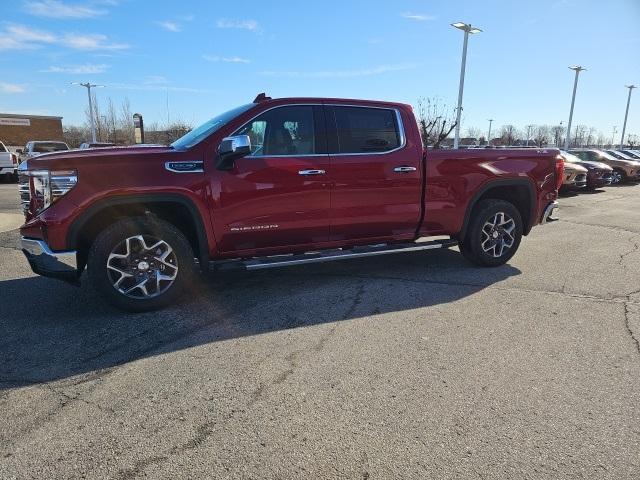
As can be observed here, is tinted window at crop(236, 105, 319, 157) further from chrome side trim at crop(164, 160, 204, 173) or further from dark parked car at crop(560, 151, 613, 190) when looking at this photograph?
dark parked car at crop(560, 151, 613, 190)

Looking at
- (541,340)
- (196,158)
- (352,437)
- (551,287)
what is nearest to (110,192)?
(196,158)

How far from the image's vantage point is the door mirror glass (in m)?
4.32

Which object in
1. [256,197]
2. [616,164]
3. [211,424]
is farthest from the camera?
[616,164]

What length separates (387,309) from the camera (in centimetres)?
473

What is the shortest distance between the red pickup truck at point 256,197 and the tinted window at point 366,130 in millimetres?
13

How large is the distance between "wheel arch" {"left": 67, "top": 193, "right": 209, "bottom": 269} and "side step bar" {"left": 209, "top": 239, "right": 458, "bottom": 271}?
27 cm

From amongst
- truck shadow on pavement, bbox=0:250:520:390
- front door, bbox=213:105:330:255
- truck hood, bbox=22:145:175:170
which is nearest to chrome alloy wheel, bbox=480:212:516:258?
truck shadow on pavement, bbox=0:250:520:390

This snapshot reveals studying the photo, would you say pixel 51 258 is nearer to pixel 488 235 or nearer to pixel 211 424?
pixel 211 424

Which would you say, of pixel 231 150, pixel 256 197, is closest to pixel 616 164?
pixel 256 197

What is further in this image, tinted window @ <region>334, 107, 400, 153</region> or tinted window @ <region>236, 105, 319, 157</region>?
tinted window @ <region>334, 107, 400, 153</region>

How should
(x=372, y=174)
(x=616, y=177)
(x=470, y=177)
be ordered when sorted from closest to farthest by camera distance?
(x=372, y=174) < (x=470, y=177) < (x=616, y=177)

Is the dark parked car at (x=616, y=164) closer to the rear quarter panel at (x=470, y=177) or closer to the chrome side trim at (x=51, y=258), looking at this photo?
the rear quarter panel at (x=470, y=177)

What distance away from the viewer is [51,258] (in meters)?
4.22

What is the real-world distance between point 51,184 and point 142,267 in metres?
1.05
